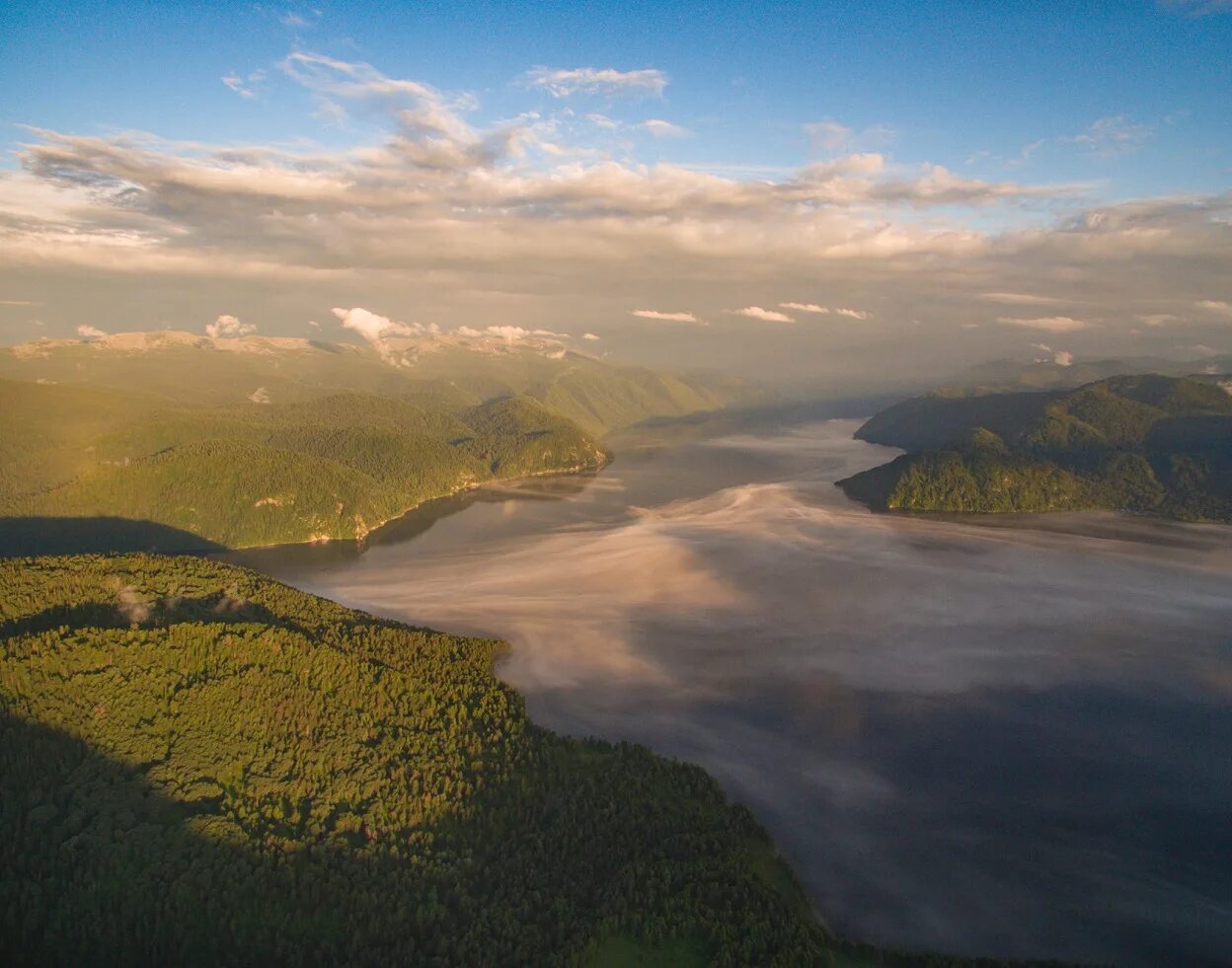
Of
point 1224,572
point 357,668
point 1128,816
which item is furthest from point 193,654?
point 1224,572

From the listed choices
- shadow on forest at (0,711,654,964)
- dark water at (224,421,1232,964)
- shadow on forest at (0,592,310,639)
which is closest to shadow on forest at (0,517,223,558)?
dark water at (224,421,1232,964)

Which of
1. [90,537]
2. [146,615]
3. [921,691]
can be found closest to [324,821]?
[146,615]

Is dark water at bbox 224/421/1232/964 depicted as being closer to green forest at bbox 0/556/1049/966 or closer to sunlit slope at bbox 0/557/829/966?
green forest at bbox 0/556/1049/966

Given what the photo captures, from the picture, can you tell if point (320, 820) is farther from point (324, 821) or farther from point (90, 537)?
point (90, 537)

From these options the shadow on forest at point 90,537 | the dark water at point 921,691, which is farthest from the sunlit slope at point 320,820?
the shadow on forest at point 90,537

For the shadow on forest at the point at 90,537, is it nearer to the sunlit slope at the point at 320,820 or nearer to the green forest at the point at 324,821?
the green forest at the point at 324,821

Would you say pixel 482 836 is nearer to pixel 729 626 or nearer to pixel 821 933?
pixel 821 933
